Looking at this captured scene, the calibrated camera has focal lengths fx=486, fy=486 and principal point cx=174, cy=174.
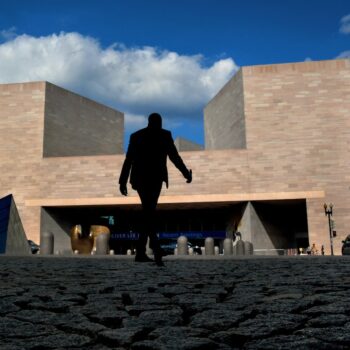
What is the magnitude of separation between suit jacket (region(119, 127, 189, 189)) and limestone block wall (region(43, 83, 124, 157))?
36.5 metres

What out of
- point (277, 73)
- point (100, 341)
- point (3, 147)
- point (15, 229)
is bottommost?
point (100, 341)

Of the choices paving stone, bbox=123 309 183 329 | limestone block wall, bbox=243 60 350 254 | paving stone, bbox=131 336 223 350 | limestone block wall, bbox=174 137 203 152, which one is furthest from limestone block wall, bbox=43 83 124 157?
paving stone, bbox=131 336 223 350

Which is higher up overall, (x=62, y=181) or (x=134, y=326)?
(x=62, y=181)

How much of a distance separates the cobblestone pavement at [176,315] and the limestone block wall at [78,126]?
4001cm

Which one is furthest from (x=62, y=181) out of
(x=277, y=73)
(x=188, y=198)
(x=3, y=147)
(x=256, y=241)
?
(x=277, y=73)

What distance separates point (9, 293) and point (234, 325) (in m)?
2.11

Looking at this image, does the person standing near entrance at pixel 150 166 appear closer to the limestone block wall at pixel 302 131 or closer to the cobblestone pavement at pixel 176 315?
the cobblestone pavement at pixel 176 315

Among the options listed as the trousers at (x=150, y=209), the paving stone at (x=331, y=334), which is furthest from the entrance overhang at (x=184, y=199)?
the paving stone at (x=331, y=334)

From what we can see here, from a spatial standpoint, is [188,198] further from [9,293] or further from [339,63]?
[9,293]

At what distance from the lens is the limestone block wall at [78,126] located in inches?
1726

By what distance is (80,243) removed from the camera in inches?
908

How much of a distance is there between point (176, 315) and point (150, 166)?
4525 mm

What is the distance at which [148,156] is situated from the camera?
23.7ft

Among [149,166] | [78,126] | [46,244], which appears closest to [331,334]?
[149,166]
